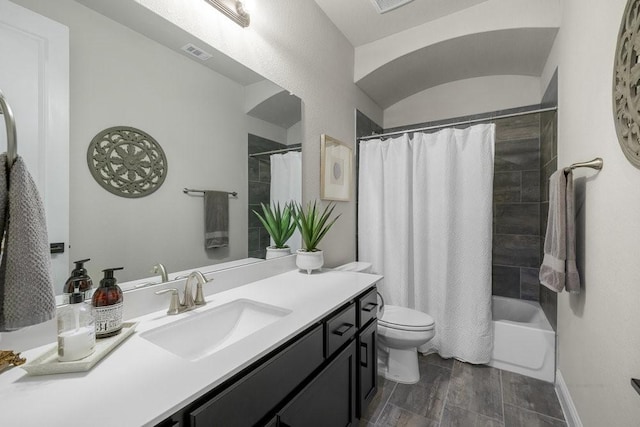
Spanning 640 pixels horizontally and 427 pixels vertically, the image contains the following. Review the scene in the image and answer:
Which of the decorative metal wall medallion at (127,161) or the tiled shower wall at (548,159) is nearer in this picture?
the decorative metal wall medallion at (127,161)

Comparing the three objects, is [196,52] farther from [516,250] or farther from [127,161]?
[516,250]

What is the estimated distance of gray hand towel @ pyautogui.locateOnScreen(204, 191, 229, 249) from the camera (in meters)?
1.26

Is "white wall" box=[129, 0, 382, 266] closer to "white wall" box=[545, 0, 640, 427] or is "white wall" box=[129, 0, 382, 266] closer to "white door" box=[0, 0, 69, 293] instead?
"white door" box=[0, 0, 69, 293]

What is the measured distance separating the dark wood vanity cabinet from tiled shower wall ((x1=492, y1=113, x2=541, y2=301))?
1.71 meters

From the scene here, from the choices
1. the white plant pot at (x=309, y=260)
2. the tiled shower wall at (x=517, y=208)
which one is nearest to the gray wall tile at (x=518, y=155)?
the tiled shower wall at (x=517, y=208)

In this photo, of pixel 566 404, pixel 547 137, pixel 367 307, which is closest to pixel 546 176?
pixel 547 137

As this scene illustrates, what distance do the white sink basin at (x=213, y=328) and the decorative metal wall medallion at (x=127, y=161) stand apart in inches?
19.8

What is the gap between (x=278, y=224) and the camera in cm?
168

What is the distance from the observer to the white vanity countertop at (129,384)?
506mm

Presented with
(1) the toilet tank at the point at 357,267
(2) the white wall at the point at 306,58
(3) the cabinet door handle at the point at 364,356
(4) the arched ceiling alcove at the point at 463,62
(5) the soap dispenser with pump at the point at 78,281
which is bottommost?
(3) the cabinet door handle at the point at 364,356

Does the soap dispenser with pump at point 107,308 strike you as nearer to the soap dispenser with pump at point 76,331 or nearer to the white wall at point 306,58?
the soap dispenser with pump at point 76,331

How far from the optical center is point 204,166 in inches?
49.1

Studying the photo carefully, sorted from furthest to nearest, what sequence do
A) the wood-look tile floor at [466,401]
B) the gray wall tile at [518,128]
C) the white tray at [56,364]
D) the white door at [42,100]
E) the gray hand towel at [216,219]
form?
the gray wall tile at [518,128] → the wood-look tile floor at [466,401] → the gray hand towel at [216,219] → the white door at [42,100] → the white tray at [56,364]

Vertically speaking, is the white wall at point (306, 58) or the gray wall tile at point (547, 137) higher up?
the white wall at point (306, 58)
